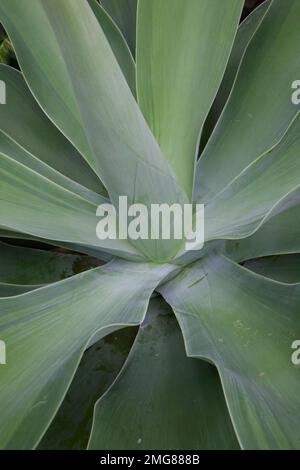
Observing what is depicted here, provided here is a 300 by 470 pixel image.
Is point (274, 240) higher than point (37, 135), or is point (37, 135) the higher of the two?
point (37, 135)

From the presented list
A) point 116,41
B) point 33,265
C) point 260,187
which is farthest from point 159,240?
point 116,41

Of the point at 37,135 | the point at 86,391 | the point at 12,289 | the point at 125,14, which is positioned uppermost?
the point at 125,14

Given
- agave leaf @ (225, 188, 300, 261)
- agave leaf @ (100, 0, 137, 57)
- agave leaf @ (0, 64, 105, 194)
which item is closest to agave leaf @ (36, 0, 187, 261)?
agave leaf @ (225, 188, 300, 261)

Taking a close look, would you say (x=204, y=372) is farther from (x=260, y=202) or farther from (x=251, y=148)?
(x=251, y=148)

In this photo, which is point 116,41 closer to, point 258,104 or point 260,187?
point 258,104

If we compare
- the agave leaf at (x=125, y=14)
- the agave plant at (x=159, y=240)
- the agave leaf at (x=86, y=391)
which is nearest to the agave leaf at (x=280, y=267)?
the agave plant at (x=159, y=240)
